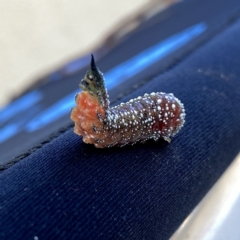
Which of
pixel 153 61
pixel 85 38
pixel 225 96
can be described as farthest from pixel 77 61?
pixel 225 96

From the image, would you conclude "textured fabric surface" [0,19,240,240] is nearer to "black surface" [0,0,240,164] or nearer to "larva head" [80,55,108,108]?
"larva head" [80,55,108,108]

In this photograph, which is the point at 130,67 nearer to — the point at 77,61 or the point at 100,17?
the point at 77,61

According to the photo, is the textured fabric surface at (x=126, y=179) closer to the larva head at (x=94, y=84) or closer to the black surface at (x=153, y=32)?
the larva head at (x=94, y=84)

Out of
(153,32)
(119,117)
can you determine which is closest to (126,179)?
(119,117)

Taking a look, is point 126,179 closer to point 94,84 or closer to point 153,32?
point 94,84

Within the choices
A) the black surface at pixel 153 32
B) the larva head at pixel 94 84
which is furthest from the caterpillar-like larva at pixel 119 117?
the black surface at pixel 153 32
